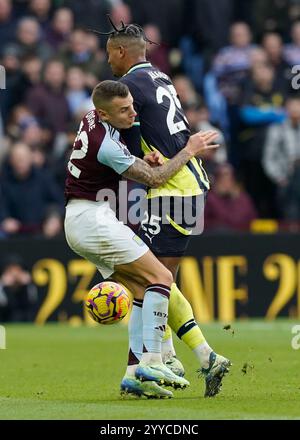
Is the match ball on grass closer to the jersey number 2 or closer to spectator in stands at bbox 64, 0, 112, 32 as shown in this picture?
the jersey number 2

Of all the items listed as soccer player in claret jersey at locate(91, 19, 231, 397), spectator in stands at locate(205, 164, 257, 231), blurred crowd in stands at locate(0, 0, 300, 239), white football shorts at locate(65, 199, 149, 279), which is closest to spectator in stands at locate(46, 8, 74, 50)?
blurred crowd in stands at locate(0, 0, 300, 239)

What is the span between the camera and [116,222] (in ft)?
30.1

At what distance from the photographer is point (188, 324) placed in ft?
30.7

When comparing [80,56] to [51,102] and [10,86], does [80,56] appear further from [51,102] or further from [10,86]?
[10,86]

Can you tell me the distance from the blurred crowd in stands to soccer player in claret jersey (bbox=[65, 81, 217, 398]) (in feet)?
28.5

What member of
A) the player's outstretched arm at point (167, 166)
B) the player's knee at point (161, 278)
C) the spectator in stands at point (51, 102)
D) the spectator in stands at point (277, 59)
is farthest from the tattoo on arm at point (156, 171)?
the spectator in stands at point (277, 59)

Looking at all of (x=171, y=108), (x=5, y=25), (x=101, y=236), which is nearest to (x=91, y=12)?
(x=5, y=25)

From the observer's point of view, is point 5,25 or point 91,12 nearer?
point 5,25

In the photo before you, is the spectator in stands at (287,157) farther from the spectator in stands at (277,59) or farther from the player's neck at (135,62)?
the player's neck at (135,62)

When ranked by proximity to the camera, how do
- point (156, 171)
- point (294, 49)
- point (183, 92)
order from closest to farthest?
point (156, 171) → point (183, 92) → point (294, 49)

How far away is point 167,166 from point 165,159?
0.20 metres

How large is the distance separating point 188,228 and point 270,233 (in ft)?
27.6

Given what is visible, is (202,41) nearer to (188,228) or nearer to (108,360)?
(108,360)
